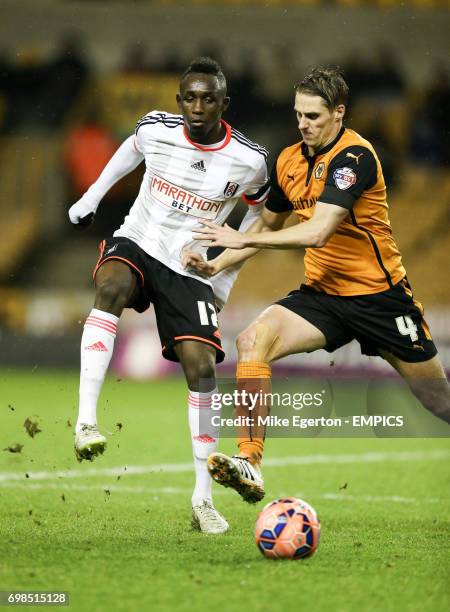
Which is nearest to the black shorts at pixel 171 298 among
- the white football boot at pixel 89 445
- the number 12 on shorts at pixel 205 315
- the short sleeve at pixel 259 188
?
the number 12 on shorts at pixel 205 315

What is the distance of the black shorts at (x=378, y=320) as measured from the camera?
224 inches

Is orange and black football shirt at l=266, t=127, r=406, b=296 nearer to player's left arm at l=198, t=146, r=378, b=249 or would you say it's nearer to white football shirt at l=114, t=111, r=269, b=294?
player's left arm at l=198, t=146, r=378, b=249

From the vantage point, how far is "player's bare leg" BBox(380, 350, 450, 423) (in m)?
5.75

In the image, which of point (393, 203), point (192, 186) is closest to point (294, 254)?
point (393, 203)

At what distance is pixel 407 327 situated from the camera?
5711 mm

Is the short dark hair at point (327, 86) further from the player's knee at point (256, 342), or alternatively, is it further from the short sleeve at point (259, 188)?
the player's knee at point (256, 342)

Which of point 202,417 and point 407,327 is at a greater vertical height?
point 407,327

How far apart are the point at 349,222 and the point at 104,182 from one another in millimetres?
1437

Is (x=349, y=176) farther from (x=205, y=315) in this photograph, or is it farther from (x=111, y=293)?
(x=111, y=293)

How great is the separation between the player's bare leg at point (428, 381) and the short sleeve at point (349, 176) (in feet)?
3.08

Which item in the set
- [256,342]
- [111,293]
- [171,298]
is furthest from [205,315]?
[111,293]

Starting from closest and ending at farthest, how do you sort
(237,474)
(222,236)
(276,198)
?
(237,474), (222,236), (276,198)

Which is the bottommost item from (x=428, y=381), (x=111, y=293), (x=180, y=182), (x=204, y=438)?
(x=204, y=438)

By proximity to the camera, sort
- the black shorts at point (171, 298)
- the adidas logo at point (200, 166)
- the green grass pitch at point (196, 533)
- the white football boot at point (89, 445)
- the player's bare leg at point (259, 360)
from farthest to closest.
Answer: the adidas logo at point (200, 166)
the black shorts at point (171, 298)
the white football boot at point (89, 445)
the player's bare leg at point (259, 360)
the green grass pitch at point (196, 533)
